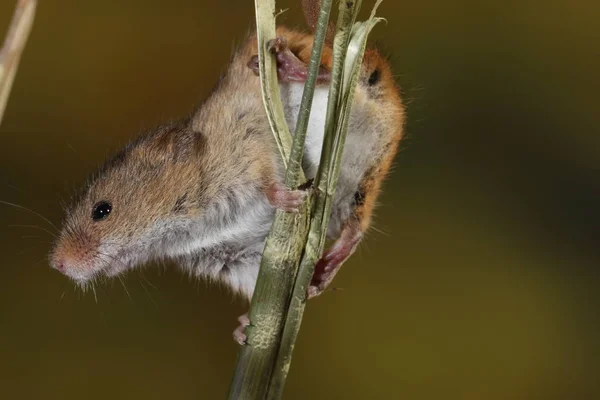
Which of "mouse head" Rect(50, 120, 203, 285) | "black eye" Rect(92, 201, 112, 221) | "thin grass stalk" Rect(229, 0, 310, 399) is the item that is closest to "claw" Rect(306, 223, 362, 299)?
"mouse head" Rect(50, 120, 203, 285)

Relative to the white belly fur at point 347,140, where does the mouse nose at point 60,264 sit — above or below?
below

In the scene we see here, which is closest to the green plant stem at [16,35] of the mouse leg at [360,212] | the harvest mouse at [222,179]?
the harvest mouse at [222,179]

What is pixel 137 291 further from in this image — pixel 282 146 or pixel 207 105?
pixel 282 146

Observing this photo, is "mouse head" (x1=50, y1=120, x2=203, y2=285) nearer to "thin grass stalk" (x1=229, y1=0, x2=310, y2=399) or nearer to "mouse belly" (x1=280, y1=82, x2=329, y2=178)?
"mouse belly" (x1=280, y1=82, x2=329, y2=178)

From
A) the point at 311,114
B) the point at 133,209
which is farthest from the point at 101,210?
the point at 311,114

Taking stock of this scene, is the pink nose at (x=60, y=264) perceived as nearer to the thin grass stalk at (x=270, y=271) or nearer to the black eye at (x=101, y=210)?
A: the black eye at (x=101, y=210)

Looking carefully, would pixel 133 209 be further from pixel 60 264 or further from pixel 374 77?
pixel 374 77

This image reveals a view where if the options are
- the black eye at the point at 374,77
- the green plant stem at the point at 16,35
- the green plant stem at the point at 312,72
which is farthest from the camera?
the black eye at the point at 374,77

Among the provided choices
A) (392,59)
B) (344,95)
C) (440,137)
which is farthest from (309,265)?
(440,137)
